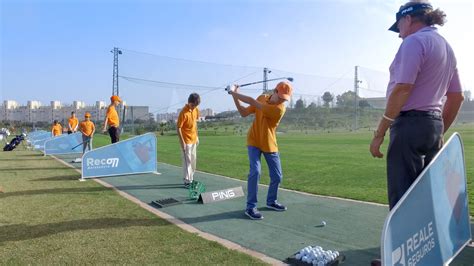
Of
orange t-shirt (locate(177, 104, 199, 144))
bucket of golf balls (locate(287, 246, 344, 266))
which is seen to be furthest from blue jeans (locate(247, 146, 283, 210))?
orange t-shirt (locate(177, 104, 199, 144))

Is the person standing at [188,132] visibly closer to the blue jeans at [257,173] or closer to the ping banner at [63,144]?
the blue jeans at [257,173]

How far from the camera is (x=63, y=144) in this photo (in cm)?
2030

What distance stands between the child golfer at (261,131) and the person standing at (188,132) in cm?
280

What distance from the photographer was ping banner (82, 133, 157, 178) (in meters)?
10.5

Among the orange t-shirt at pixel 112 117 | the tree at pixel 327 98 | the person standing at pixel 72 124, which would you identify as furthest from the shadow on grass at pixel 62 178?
the tree at pixel 327 98

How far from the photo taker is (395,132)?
3.45 meters

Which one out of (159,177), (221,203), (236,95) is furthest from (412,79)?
(159,177)

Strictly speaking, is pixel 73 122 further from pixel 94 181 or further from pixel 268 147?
pixel 268 147

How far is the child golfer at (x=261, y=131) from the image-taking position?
5.93 metres

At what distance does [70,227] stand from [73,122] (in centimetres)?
1650

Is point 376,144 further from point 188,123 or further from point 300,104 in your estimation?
point 300,104

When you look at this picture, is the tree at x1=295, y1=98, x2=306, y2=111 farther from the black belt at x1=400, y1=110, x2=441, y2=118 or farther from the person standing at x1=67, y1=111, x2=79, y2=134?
the black belt at x1=400, y1=110, x2=441, y2=118

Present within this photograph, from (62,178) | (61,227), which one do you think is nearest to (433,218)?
(61,227)

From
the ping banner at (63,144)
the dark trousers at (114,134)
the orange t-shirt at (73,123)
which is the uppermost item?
the orange t-shirt at (73,123)
